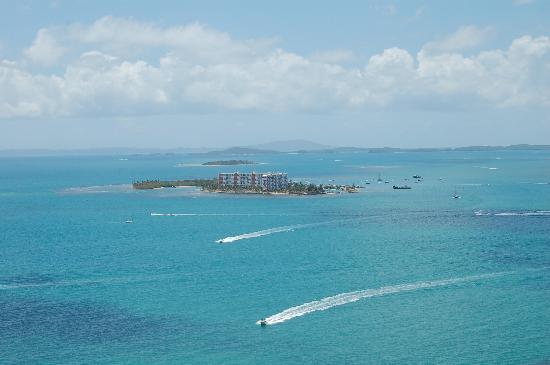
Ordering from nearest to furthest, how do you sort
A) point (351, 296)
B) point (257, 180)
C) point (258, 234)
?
point (351, 296) < point (258, 234) < point (257, 180)

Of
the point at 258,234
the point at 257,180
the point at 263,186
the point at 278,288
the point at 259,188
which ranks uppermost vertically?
the point at 257,180

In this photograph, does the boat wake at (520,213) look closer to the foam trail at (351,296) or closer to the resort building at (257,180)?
the foam trail at (351,296)

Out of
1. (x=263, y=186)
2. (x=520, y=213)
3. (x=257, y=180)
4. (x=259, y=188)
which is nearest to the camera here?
(x=520, y=213)

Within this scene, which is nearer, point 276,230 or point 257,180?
point 276,230

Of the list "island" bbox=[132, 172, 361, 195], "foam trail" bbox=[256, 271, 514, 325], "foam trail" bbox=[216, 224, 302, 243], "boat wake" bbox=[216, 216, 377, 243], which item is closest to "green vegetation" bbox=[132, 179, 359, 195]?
"island" bbox=[132, 172, 361, 195]

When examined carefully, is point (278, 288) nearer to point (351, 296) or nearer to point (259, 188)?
point (351, 296)

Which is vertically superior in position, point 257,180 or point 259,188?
point 257,180

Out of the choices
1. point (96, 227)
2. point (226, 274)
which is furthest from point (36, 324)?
point (96, 227)

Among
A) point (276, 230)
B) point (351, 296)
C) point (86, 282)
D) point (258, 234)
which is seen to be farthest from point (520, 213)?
point (86, 282)
